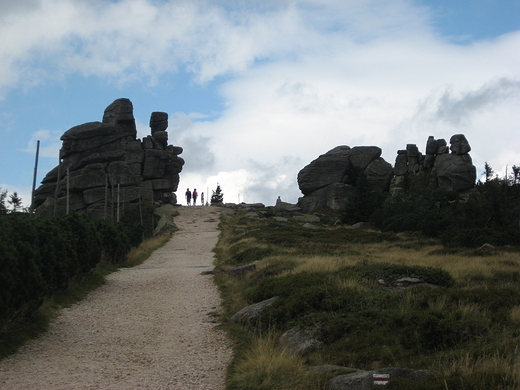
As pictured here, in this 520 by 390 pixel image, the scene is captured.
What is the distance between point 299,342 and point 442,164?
5227cm

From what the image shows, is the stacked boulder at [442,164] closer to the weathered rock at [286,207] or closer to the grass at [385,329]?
the weathered rock at [286,207]

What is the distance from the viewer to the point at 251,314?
35.9 ft

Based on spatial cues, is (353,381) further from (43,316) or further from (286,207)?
(286,207)

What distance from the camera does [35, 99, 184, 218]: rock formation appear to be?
57.7m

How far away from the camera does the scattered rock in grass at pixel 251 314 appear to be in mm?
10727

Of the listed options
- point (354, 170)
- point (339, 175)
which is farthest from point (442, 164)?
point (339, 175)

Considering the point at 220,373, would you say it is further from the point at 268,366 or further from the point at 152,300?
the point at 152,300

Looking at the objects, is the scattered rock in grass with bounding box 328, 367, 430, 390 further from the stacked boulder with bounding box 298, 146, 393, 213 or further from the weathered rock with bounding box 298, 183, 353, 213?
the stacked boulder with bounding box 298, 146, 393, 213

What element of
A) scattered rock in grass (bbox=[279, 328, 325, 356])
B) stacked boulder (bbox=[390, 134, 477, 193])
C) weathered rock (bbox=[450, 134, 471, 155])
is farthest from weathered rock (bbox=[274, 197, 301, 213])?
scattered rock in grass (bbox=[279, 328, 325, 356])

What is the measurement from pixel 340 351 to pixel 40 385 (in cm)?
416

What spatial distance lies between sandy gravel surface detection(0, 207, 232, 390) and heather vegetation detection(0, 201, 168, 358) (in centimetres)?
40

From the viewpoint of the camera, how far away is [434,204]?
45.6 meters

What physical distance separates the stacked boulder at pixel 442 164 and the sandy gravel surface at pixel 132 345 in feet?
139

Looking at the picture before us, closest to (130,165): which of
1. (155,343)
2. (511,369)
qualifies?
(155,343)
